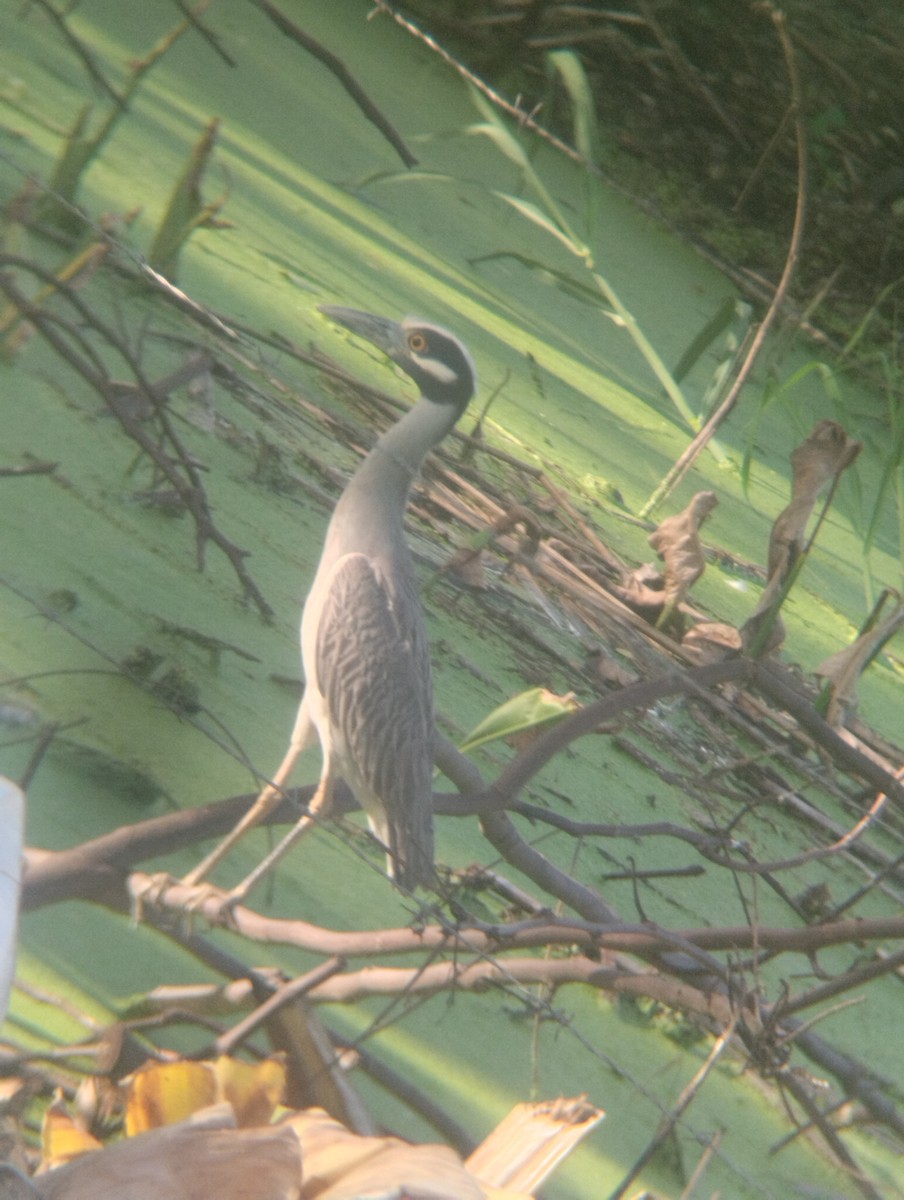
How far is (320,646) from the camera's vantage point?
4.74ft

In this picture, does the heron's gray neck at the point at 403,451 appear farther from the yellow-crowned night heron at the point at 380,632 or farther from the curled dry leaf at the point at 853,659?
the curled dry leaf at the point at 853,659

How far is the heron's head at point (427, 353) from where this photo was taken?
4.76ft

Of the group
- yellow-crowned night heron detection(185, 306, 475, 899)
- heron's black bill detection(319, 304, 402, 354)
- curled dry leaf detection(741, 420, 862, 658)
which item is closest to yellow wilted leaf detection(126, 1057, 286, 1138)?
yellow-crowned night heron detection(185, 306, 475, 899)

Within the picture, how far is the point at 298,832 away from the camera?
1.34 m

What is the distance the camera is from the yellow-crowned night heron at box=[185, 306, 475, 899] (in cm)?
142

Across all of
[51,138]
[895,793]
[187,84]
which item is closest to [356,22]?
[187,84]

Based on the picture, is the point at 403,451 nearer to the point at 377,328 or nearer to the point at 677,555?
the point at 377,328

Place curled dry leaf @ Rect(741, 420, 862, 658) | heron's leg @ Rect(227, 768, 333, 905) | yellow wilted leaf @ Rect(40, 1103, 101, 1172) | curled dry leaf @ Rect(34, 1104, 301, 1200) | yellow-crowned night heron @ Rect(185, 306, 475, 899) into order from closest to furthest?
curled dry leaf @ Rect(34, 1104, 301, 1200), yellow wilted leaf @ Rect(40, 1103, 101, 1172), heron's leg @ Rect(227, 768, 333, 905), yellow-crowned night heron @ Rect(185, 306, 475, 899), curled dry leaf @ Rect(741, 420, 862, 658)

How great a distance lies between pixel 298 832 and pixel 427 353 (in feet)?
1.62

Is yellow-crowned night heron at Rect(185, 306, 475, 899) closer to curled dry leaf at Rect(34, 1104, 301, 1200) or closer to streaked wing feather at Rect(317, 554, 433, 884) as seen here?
streaked wing feather at Rect(317, 554, 433, 884)

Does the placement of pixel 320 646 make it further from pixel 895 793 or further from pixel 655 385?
pixel 655 385

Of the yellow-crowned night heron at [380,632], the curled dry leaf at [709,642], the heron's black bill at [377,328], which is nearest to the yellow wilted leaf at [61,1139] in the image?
the yellow-crowned night heron at [380,632]

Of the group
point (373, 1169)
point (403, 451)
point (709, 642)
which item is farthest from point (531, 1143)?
point (709, 642)

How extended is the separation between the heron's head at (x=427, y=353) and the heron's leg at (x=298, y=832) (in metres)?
0.38
